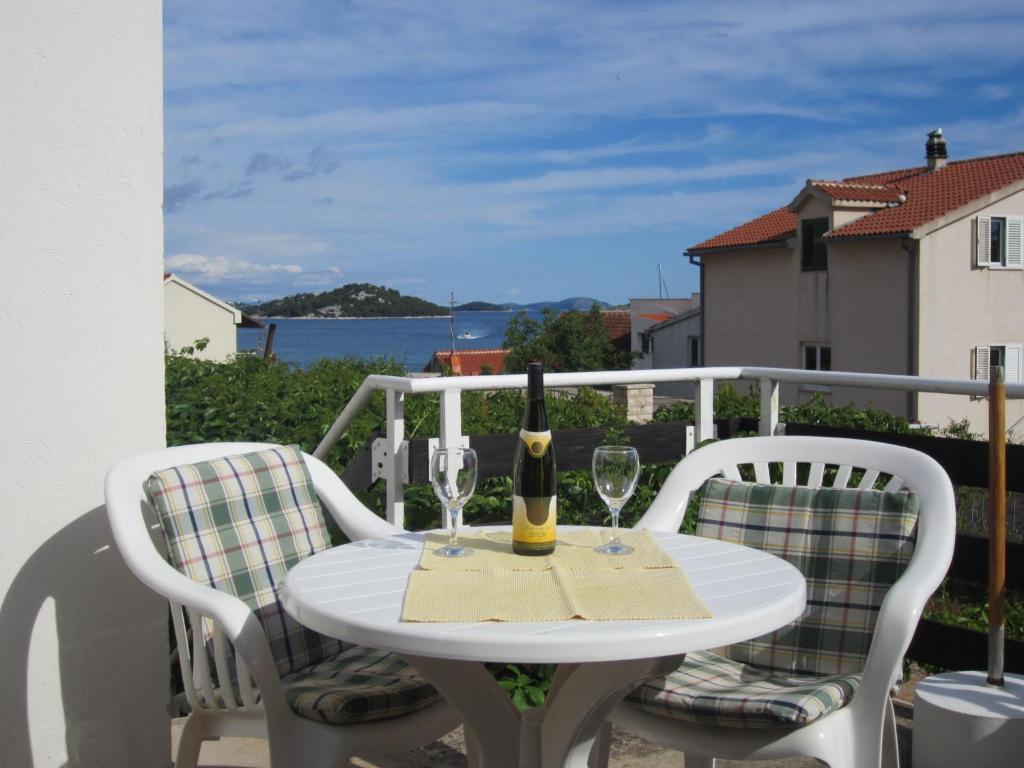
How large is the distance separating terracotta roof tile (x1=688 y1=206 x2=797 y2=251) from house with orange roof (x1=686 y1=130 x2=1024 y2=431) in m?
0.07

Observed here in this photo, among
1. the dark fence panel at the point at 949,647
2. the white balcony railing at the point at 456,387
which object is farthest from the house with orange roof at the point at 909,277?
the dark fence panel at the point at 949,647

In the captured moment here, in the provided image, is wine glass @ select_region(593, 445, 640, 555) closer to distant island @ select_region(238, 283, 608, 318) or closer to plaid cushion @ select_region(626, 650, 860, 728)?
plaid cushion @ select_region(626, 650, 860, 728)

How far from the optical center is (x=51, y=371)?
2.37 metres

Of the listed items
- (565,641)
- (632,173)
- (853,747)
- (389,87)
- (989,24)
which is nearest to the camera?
(565,641)

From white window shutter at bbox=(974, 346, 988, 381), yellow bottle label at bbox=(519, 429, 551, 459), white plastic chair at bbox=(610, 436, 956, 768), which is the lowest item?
white plastic chair at bbox=(610, 436, 956, 768)

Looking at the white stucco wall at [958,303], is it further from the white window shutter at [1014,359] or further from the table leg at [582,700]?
the table leg at [582,700]

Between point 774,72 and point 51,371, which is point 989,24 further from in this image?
point 51,371

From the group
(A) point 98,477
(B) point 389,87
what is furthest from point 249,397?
(B) point 389,87

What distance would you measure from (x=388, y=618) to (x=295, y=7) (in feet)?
51.5

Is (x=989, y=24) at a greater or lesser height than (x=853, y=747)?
greater

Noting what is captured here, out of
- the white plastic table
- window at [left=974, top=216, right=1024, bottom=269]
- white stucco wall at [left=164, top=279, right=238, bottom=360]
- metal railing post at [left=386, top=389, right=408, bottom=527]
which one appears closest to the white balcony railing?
metal railing post at [left=386, top=389, right=408, bottom=527]

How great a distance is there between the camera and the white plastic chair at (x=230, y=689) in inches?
76.5

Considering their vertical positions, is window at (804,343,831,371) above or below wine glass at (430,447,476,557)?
above

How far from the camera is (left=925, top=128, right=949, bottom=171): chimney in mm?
26203
